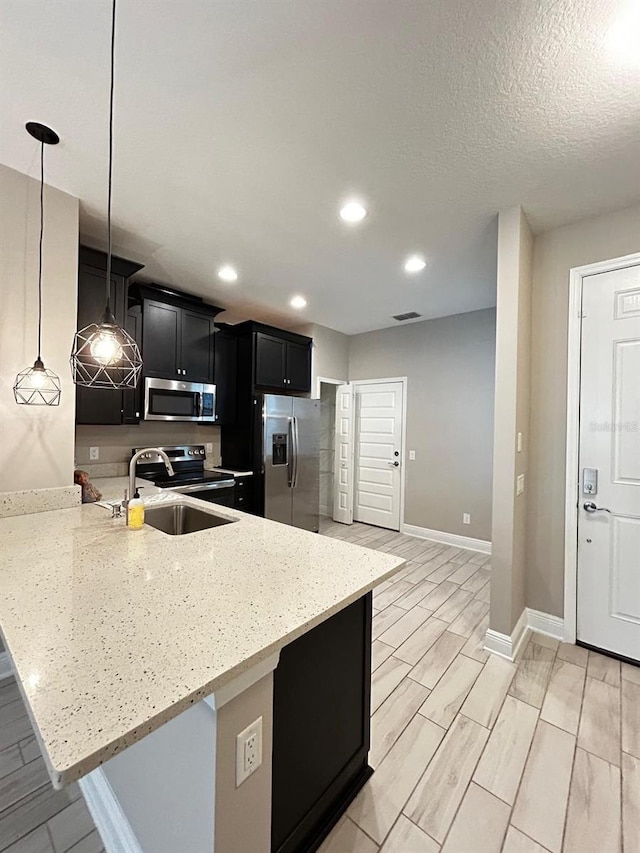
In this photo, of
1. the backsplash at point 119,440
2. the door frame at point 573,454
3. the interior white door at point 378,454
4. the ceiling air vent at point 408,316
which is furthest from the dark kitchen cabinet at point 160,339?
the door frame at point 573,454

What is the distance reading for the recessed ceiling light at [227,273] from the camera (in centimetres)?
321

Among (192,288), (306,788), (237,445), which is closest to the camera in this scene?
(306,788)

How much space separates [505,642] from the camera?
2244 millimetres

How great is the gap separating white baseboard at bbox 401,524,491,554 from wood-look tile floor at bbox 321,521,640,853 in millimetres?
1648

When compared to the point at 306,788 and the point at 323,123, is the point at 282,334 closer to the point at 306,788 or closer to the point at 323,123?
the point at 323,123

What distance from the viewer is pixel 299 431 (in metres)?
4.41

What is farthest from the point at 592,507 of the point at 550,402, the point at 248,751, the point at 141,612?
the point at 141,612

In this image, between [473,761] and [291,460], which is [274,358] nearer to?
[291,460]

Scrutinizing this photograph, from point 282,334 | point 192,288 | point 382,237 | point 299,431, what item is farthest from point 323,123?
point 299,431

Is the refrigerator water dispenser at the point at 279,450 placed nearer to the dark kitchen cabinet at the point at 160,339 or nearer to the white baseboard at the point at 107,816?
the dark kitchen cabinet at the point at 160,339

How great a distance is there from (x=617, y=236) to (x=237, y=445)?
3687 mm

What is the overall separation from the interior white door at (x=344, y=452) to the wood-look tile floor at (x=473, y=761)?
2.83 meters

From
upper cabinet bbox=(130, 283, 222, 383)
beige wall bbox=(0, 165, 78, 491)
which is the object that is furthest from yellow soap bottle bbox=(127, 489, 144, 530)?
upper cabinet bbox=(130, 283, 222, 383)

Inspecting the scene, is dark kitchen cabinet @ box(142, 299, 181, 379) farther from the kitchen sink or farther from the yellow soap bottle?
the yellow soap bottle
